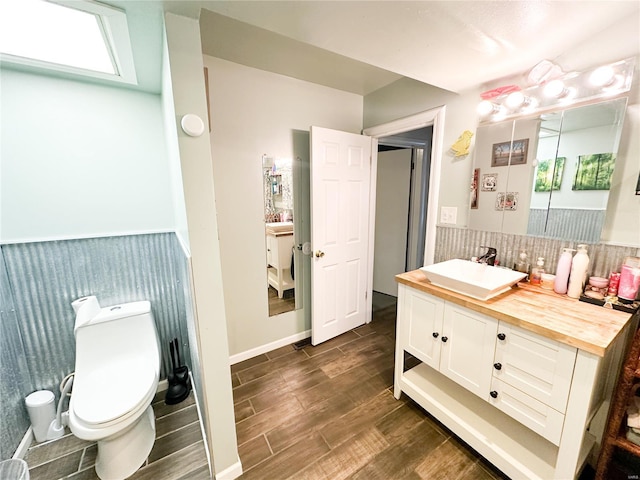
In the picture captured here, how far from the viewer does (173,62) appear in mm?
962

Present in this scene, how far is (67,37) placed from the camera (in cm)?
110

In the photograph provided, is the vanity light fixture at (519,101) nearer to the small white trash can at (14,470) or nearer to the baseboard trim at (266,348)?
the baseboard trim at (266,348)

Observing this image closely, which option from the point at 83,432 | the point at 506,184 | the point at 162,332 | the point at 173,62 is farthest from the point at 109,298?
the point at 506,184

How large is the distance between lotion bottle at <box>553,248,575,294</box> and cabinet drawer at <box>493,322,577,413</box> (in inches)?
18.0

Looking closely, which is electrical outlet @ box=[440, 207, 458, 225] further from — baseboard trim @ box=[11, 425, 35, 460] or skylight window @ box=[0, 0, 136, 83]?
baseboard trim @ box=[11, 425, 35, 460]

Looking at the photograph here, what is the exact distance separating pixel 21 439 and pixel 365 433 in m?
1.95

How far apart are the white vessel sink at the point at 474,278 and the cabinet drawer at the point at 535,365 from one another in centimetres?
18

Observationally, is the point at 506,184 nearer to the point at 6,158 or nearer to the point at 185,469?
the point at 185,469

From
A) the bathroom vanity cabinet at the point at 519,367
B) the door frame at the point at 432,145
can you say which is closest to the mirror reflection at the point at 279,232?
the door frame at the point at 432,145

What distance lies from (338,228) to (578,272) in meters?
1.60

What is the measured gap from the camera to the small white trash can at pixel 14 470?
3.59 ft

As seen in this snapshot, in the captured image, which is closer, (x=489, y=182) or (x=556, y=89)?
(x=556, y=89)

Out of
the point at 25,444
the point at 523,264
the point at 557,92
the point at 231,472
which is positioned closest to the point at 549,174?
the point at 557,92

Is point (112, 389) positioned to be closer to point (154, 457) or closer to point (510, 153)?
point (154, 457)
